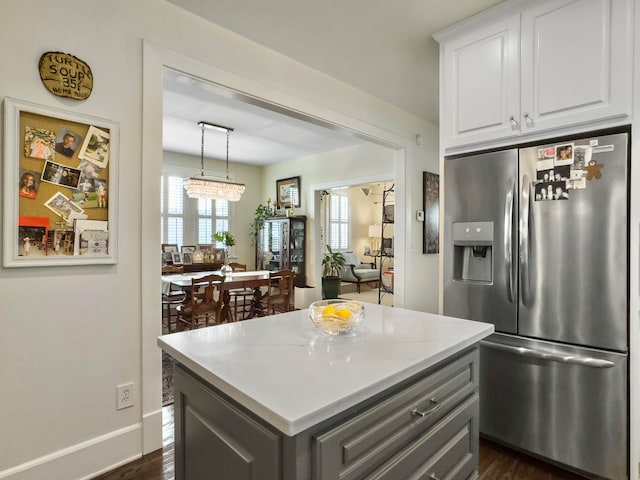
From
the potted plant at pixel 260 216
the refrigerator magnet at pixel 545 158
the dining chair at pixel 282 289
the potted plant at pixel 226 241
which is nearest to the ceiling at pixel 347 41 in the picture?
the refrigerator magnet at pixel 545 158

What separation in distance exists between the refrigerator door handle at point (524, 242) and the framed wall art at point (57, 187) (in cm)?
223

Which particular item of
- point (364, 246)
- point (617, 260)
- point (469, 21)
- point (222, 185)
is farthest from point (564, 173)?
point (364, 246)

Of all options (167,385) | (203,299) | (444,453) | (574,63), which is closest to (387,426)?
(444,453)

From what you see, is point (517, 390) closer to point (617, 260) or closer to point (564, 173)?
point (617, 260)

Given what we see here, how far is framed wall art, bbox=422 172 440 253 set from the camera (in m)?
4.40

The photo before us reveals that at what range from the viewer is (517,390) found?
6.48 ft

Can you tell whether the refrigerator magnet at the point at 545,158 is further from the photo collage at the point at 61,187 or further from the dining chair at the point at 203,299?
the dining chair at the point at 203,299

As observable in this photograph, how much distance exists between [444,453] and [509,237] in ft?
4.13

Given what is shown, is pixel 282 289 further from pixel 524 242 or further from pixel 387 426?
pixel 387 426

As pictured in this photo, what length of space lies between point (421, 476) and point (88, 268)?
5.86 ft

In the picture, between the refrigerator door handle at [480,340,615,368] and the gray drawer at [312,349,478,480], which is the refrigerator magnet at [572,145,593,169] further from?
the gray drawer at [312,349,478,480]

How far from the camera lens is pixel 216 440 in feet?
3.32

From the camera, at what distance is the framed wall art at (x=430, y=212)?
4.40m

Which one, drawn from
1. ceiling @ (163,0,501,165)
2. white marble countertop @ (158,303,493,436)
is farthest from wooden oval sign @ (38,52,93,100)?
white marble countertop @ (158,303,493,436)
